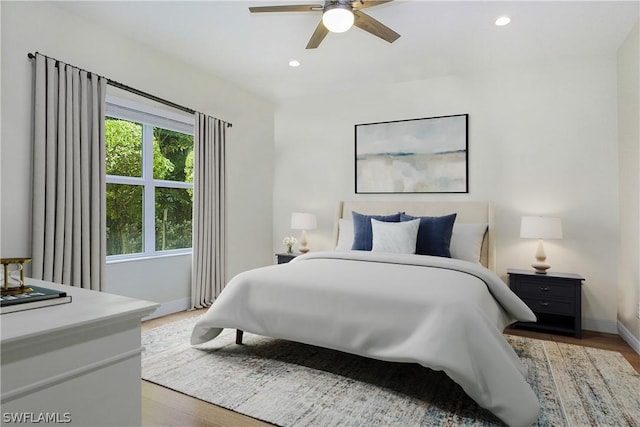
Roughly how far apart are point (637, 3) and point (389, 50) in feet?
5.97

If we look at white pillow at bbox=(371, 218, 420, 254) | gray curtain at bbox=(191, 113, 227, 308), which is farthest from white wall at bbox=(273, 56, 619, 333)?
gray curtain at bbox=(191, 113, 227, 308)

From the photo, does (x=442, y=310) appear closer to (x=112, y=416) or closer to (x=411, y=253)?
(x=411, y=253)

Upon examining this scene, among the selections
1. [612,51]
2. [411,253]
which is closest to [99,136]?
[411,253]

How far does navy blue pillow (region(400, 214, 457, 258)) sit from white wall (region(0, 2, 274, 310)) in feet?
7.40

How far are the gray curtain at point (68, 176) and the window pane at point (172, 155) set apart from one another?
89 cm

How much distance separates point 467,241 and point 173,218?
10.1 ft

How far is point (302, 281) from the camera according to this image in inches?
98.5

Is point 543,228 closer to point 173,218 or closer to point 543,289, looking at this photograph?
point 543,289

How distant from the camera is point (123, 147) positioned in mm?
3627

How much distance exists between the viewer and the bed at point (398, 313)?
1853 mm

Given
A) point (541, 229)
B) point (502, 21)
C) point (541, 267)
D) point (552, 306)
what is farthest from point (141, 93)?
point (552, 306)

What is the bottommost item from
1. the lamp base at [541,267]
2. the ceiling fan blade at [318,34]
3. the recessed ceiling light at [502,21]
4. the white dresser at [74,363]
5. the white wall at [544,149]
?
the lamp base at [541,267]

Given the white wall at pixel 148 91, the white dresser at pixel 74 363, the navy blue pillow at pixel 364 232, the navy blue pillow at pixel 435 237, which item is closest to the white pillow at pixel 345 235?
the navy blue pillow at pixel 364 232

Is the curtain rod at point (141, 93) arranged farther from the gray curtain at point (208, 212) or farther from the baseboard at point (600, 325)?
the baseboard at point (600, 325)
